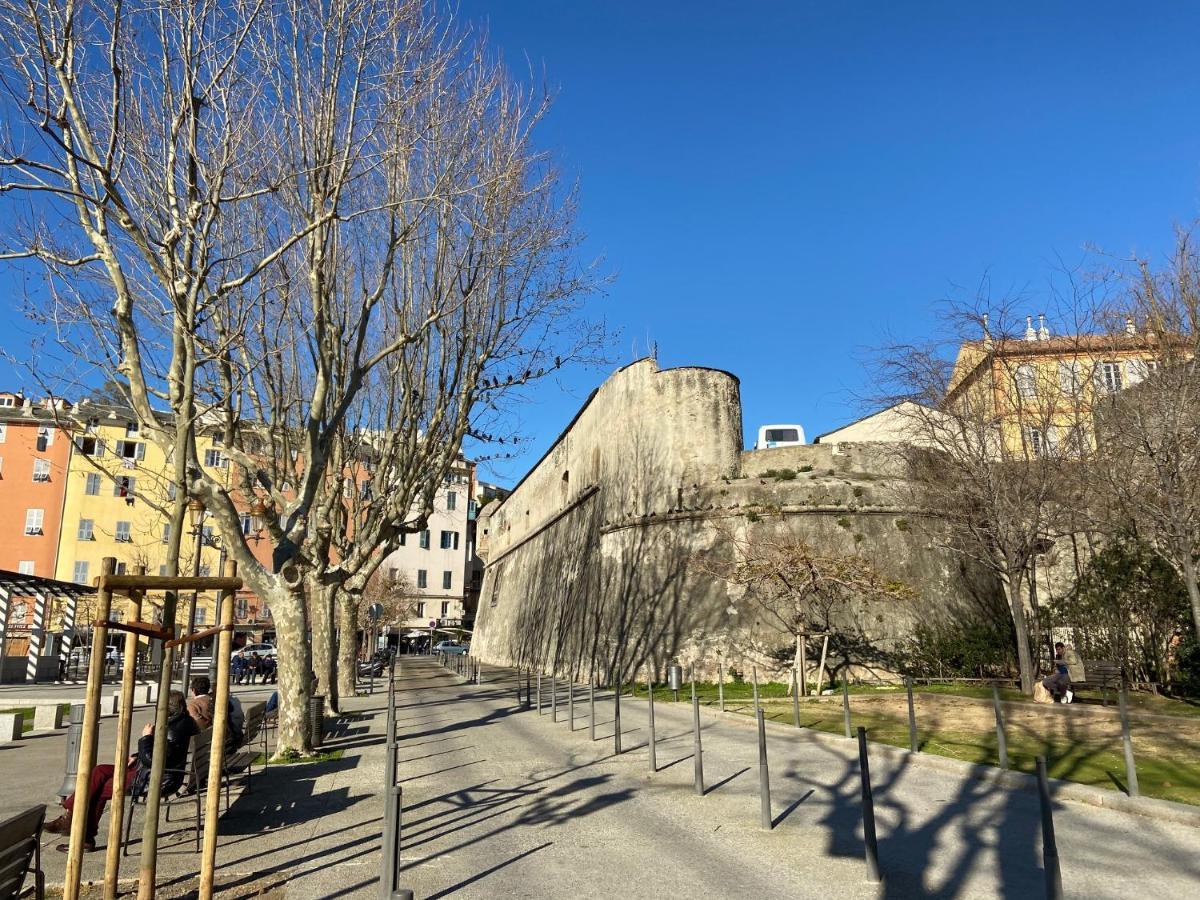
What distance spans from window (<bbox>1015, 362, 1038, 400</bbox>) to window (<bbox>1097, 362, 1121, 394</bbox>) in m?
1.43

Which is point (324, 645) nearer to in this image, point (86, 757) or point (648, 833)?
point (648, 833)

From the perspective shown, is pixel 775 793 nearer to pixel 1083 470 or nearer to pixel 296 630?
pixel 296 630

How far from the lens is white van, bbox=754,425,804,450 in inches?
1320

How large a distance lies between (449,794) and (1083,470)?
48.3 feet

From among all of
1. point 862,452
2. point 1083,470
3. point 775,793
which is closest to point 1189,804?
point 775,793

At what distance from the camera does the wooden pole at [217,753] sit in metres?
4.43

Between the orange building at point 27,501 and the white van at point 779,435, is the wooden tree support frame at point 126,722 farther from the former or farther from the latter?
the orange building at point 27,501

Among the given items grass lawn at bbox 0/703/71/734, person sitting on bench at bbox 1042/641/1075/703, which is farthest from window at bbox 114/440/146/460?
person sitting on bench at bbox 1042/641/1075/703

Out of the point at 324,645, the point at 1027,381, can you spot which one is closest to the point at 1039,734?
the point at 1027,381

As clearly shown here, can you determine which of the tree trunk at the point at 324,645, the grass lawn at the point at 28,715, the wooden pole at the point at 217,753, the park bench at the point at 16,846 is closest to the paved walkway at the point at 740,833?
the wooden pole at the point at 217,753

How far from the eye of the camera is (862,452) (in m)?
24.5

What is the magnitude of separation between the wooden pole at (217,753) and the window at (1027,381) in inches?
712

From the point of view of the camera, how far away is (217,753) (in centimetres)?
461

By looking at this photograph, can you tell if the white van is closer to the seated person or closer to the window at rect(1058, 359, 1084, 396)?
the window at rect(1058, 359, 1084, 396)
